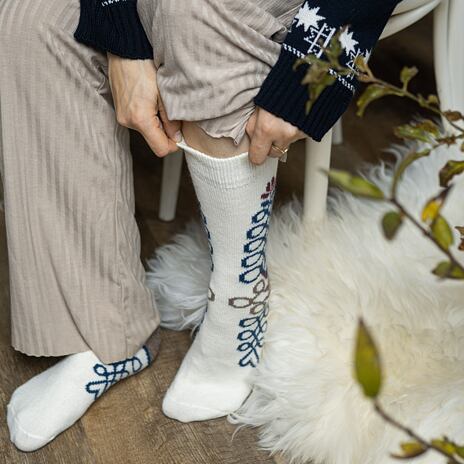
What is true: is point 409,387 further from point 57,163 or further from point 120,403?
point 57,163

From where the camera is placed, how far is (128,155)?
35.0 inches

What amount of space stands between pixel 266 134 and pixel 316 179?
29 centimetres

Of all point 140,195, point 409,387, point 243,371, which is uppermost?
point 409,387

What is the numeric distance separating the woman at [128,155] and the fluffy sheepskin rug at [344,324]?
59mm

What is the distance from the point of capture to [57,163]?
2.73 feet

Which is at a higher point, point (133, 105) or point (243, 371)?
point (133, 105)

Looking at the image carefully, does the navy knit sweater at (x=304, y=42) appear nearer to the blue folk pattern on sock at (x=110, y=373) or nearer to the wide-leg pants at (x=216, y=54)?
the wide-leg pants at (x=216, y=54)

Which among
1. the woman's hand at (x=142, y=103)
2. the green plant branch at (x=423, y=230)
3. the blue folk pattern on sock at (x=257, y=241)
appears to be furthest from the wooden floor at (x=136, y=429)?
the green plant branch at (x=423, y=230)

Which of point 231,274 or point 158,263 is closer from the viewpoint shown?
point 231,274

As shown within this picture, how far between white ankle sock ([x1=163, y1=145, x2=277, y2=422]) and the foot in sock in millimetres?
87

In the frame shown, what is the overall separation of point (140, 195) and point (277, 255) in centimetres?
40

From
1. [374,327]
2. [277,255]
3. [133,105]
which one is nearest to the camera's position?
[133,105]

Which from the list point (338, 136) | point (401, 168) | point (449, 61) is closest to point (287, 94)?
point (401, 168)

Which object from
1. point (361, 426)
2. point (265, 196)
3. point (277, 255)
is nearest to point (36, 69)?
point (265, 196)
